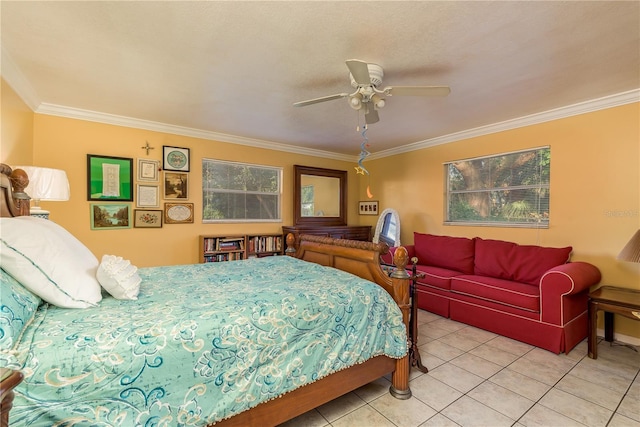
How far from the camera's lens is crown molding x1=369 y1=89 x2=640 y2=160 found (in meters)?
2.83

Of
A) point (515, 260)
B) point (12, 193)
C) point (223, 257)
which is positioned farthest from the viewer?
point (223, 257)

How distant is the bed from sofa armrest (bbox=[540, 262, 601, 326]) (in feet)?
5.35

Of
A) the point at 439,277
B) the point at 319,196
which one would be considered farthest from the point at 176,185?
the point at 439,277

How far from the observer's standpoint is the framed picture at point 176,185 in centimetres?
399

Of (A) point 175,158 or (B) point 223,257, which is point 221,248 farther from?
(A) point 175,158

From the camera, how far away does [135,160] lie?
148 inches

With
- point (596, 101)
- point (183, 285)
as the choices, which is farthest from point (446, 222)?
point (183, 285)

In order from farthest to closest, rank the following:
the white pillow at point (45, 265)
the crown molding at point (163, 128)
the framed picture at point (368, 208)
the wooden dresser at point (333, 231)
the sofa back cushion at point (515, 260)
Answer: the framed picture at point (368, 208) → the wooden dresser at point (333, 231) → the crown molding at point (163, 128) → the sofa back cushion at point (515, 260) → the white pillow at point (45, 265)

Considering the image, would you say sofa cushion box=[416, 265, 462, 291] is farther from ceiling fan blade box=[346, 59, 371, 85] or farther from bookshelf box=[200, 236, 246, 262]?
bookshelf box=[200, 236, 246, 262]

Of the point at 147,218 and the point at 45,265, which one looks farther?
the point at 147,218

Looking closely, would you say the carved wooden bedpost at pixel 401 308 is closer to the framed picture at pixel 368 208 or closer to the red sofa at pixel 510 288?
the red sofa at pixel 510 288

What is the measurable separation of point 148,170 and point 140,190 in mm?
287

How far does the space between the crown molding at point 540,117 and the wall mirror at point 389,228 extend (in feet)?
3.78

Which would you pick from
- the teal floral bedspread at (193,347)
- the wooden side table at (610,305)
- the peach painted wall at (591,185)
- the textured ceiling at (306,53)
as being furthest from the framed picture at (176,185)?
the wooden side table at (610,305)
